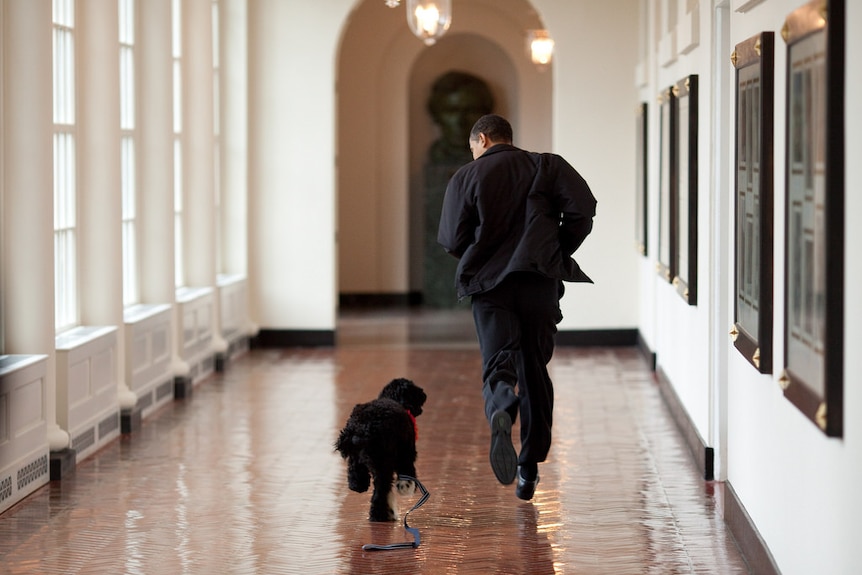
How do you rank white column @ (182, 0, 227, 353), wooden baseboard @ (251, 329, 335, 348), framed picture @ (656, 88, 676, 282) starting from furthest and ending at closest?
wooden baseboard @ (251, 329, 335, 348)
white column @ (182, 0, 227, 353)
framed picture @ (656, 88, 676, 282)

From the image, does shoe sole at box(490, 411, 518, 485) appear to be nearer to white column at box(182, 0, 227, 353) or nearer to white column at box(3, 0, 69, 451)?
white column at box(3, 0, 69, 451)

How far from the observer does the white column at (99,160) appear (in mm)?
8070

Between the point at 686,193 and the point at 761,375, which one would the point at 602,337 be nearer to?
the point at 686,193

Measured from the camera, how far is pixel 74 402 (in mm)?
7414

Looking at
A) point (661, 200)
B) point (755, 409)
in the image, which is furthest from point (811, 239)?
point (661, 200)

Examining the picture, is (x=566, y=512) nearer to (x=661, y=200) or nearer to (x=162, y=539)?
(x=162, y=539)

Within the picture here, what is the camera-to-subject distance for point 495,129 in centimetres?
616

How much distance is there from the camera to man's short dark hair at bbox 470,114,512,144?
20.2 feet

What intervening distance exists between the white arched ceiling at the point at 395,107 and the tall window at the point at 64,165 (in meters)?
9.59

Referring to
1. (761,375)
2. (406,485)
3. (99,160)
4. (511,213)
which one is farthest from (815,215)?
(99,160)

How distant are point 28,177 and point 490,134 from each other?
2.61m

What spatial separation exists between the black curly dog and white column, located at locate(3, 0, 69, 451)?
227 cm

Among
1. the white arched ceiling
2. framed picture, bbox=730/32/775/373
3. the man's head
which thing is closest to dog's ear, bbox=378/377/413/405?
the man's head

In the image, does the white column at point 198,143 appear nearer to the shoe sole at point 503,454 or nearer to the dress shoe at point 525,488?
the dress shoe at point 525,488
